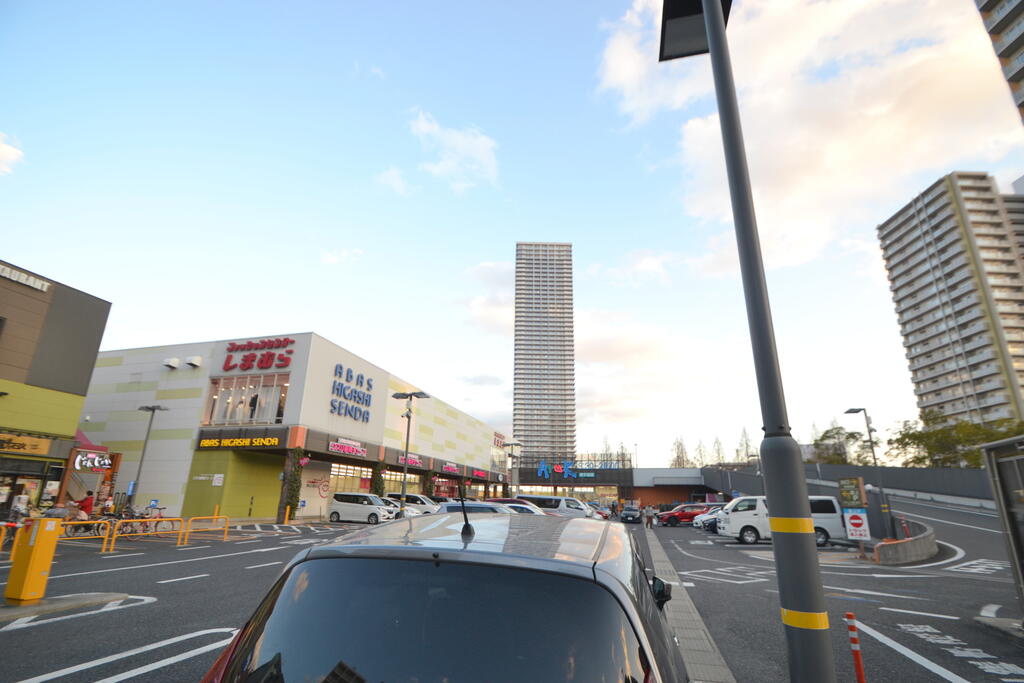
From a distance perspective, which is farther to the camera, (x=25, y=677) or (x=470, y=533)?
(x=25, y=677)

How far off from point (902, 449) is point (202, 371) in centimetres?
7227

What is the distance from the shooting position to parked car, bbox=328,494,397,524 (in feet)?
88.8

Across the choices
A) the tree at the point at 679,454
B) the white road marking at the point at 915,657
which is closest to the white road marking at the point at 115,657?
the white road marking at the point at 915,657

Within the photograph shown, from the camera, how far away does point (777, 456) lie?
362cm

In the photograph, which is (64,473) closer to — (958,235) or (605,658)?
(605,658)

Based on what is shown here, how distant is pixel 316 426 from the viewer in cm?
2998


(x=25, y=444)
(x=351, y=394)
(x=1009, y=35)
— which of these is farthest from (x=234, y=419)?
(x=1009, y=35)

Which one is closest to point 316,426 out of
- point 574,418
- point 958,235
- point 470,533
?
point 470,533

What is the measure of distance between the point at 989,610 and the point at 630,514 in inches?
1181

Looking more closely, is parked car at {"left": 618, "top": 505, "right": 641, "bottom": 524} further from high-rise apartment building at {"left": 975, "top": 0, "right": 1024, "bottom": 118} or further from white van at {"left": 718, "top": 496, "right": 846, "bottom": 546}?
high-rise apartment building at {"left": 975, "top": 0, "right": 1024, "bottom": 118}

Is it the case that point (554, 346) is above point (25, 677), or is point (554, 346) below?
above

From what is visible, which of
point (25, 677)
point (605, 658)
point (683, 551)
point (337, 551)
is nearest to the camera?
point (605, 658)

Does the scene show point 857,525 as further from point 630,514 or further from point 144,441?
point 144,441

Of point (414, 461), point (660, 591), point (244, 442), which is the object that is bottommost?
point (660, 591)
